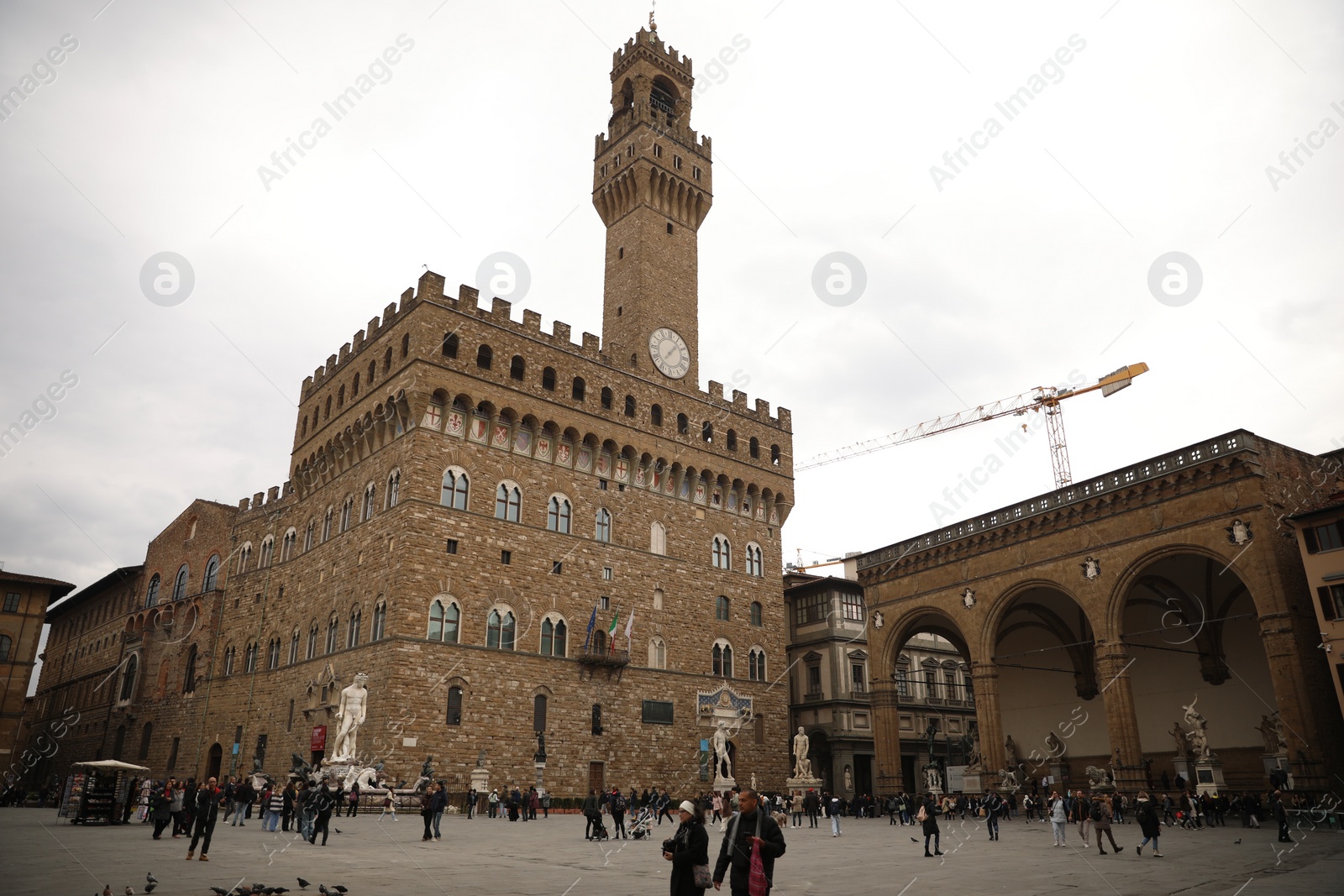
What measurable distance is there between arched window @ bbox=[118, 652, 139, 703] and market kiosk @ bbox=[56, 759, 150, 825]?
27.0 meters

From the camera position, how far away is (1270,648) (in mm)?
24375

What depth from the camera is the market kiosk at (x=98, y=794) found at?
75.8 feet

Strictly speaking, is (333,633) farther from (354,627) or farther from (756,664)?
(756,664)

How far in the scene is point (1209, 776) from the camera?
1018 inches

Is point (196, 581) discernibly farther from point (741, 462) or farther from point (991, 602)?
point (991, 602)

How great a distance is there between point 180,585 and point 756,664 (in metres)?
33.5

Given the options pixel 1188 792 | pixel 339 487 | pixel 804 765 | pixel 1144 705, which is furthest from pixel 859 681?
pixel 339 487

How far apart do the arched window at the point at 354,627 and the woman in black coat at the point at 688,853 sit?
28468 millimetres

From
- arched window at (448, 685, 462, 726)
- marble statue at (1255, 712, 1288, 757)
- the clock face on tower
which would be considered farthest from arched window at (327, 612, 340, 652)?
marble statue at (1255, 712, 1288, 757)

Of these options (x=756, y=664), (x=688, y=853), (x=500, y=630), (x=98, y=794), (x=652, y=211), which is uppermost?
(x=652, y=211)

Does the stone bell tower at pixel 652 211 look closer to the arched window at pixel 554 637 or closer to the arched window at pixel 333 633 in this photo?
the arched window at pixel 554 637

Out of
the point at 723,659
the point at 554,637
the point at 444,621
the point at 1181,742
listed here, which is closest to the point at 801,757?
the point at 723,659

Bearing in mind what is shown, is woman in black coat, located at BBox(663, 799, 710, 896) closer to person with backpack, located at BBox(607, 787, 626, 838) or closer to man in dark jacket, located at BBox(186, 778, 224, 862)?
man in dark jacket, located at BBox(186, 778, 224, 862)

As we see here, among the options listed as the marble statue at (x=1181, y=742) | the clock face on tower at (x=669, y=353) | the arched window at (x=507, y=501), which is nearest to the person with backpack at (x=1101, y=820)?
the marble statue at (x=1181, y=742)
